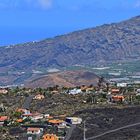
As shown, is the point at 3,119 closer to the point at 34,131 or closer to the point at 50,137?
the point at 34,131

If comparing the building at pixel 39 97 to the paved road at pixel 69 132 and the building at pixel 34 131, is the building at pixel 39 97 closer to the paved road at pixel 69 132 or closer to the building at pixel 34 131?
the paved road at pixel 69 132

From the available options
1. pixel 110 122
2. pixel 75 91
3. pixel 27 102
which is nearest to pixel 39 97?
pixel 27 102

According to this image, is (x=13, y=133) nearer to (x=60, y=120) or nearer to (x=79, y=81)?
(x=60, y=120)

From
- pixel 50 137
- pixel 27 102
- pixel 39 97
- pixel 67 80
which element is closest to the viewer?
pixel 50 137

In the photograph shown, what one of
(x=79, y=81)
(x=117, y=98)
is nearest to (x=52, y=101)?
(x=117, y=98)

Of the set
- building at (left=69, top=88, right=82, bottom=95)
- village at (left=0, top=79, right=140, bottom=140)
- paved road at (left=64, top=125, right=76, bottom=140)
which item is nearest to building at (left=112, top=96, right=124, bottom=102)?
village at (left=0, top=79, right=140, bottom=140)

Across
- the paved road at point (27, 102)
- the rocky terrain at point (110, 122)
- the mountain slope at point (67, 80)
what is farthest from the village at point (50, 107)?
the mountain slope at point (67, 80)
